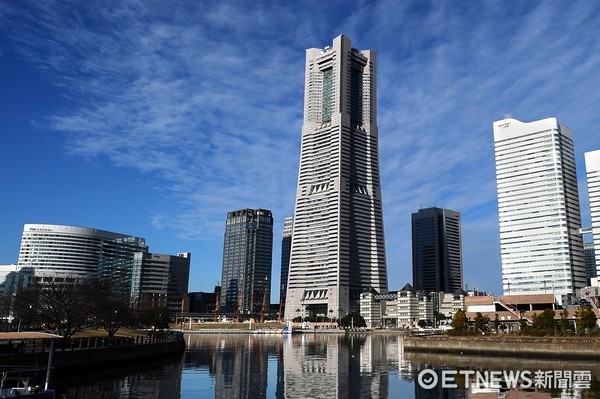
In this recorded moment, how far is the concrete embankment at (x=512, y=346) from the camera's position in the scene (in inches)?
3428

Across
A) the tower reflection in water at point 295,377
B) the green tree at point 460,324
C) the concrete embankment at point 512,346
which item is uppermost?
the green tree at point 460,324

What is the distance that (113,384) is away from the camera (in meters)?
52.1

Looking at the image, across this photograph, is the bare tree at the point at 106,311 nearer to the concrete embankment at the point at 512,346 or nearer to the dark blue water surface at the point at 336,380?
the dark blue water surface at the point at 336,380

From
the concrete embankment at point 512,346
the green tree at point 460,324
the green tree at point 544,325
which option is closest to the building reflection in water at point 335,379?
the concrete embankment at point 512,346

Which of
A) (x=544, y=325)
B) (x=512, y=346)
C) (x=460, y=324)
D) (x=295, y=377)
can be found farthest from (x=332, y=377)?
(x=460, y=324)

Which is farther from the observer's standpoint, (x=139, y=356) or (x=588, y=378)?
(x=139, y=356)

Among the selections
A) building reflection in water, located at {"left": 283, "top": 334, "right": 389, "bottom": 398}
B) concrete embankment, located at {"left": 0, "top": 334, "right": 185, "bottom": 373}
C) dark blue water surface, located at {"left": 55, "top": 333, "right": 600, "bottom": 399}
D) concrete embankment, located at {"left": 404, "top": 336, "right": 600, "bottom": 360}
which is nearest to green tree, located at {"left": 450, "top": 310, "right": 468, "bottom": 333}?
concrete embankment, located at {"left": 404, "top": 336, "right": 600, "bottom": 360}

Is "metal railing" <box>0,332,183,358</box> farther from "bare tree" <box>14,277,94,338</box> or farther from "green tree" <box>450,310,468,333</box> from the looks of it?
"green tree" <box>450,310,468,333</box>

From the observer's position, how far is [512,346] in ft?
315

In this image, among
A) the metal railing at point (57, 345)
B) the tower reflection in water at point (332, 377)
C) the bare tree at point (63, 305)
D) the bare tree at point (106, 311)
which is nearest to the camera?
the tower reflection in water at point (332, 377)

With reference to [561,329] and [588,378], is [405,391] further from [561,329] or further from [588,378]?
[561,329]

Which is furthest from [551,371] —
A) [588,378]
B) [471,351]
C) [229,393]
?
[229,393]

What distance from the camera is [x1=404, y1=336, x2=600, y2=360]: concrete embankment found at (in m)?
87.1

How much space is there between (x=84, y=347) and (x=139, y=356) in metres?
15.7
